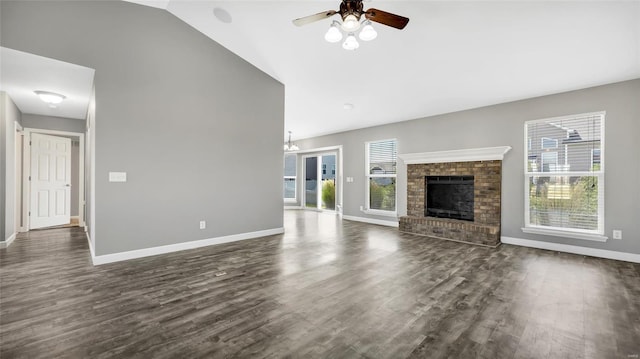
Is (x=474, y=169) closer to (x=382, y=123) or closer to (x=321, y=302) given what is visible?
(x=382, y=123)

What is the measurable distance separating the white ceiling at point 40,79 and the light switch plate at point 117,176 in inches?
54.4

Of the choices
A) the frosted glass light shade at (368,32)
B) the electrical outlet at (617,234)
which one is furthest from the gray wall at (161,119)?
the electrical outlet at (617,234)

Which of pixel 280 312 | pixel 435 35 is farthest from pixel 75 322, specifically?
pixel 435 35

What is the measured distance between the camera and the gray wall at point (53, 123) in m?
5.54

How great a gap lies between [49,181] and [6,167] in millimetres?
2098

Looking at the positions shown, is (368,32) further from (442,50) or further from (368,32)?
(442,50)

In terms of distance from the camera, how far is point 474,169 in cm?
516

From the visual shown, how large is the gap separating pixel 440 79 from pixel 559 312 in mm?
3482

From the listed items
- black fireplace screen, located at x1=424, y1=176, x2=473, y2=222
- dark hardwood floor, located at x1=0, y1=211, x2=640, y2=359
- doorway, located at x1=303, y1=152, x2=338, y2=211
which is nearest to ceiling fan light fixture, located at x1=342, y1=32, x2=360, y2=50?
dark hardwood floor, located at x1=0, y1=211, x2=640, y2=359

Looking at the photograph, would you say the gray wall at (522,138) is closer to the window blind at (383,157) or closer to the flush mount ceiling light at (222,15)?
the window blind at (383,157)

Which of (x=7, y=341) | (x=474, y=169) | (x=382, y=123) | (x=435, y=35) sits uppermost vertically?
(x=435, y=35)

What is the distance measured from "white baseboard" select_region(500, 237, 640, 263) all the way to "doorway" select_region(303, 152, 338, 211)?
5302 millimetres

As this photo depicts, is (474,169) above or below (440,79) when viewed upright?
below

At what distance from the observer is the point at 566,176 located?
4.32m
